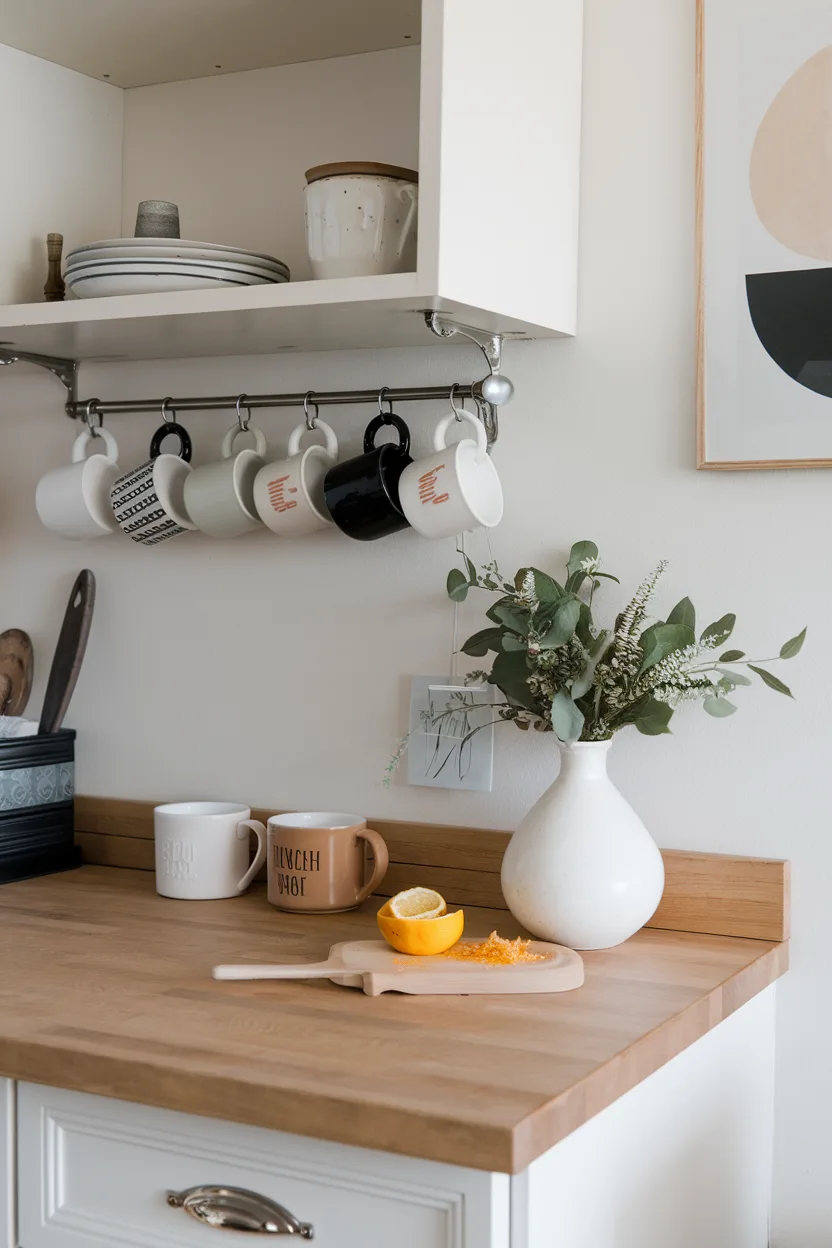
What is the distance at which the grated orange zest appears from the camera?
1.22 meters

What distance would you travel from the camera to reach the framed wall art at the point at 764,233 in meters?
1.37

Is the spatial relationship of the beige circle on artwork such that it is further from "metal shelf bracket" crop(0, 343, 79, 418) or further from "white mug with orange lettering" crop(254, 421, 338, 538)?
"metal shelf bracket" crop(0, 343, 79, 418)

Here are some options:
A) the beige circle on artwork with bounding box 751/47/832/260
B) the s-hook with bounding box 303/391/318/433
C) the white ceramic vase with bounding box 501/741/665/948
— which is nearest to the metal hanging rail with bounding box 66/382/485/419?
the s-hook with bounding box 303/391/318/433

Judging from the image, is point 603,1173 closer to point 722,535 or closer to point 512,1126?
point 512,1126

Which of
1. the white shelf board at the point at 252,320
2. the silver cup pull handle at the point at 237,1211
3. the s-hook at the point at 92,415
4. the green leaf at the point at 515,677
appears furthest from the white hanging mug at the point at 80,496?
the silver cup pull handle at the point at 237,1211

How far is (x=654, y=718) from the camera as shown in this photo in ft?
4.41

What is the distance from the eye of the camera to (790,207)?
138 cm

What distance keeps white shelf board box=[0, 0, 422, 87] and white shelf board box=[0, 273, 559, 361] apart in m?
0.35

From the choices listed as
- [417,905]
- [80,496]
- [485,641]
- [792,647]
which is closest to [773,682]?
[792,647]

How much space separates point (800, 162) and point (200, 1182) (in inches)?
43.8

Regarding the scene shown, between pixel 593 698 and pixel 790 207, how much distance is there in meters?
0.54

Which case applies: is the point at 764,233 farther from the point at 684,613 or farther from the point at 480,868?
the point at 480,868

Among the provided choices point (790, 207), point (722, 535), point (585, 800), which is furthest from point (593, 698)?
point (790, 207)

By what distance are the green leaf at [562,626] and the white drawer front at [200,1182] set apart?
53cm
